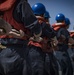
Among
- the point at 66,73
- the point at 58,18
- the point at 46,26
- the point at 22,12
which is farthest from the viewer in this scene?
the point at 58,18

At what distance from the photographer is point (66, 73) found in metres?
4.33

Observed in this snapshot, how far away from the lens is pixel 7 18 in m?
2.45

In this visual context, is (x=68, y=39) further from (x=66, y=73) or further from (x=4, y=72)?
(x=4, y=72)

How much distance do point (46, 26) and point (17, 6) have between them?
41.3 inches

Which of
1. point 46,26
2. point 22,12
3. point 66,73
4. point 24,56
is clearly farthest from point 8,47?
point 66,73

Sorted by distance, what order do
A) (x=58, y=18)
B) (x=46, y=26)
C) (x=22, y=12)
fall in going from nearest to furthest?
(x=22, y=12)
(x=46, y=26)
(x=58, y=18)

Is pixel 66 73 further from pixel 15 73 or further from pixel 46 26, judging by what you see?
pixel 15 73

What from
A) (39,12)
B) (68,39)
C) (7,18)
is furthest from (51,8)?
(7,18)

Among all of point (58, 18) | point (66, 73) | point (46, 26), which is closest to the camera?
point (46, 26)

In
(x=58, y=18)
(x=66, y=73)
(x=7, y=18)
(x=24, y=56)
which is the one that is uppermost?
(x=7, y=18)

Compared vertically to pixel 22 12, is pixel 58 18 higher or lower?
lower

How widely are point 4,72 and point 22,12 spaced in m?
0.53

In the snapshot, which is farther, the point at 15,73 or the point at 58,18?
the point at 58,18

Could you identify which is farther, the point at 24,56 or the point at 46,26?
the point at 46,26
